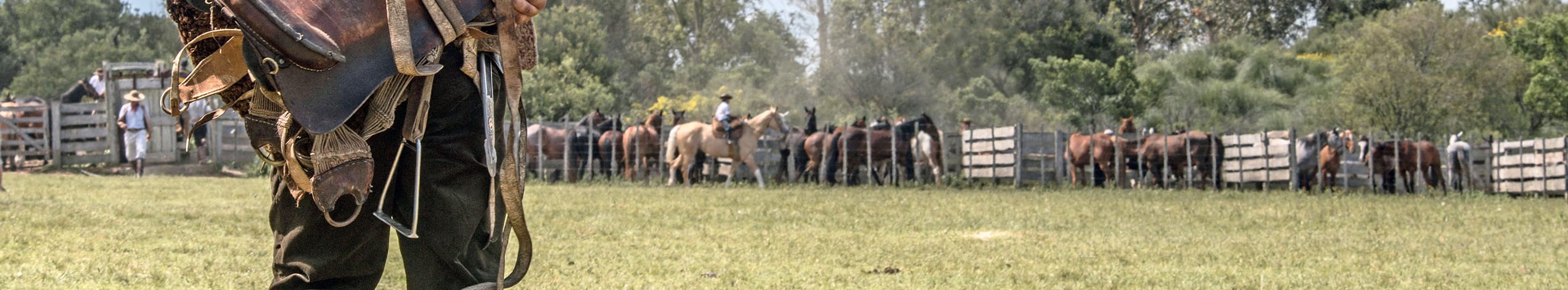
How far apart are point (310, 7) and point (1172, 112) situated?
149 feet

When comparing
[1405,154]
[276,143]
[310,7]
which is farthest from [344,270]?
[1405,154]

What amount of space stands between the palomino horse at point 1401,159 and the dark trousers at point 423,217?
77.4 feet

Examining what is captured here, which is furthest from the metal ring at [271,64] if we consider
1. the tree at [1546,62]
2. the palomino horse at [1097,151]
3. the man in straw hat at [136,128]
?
the tree at [1546,62]

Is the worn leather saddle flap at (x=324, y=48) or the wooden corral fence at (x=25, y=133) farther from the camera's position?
the wooden corral fence at (x=25, y=133)

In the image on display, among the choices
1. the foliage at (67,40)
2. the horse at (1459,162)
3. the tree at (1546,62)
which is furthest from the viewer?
the foliage at (67,40)

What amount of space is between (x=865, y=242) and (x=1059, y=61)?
36.7 metres

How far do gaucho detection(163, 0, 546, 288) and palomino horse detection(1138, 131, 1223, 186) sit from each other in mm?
21861

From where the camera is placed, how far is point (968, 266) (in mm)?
7848

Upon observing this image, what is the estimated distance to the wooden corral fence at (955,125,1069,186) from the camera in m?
23.9

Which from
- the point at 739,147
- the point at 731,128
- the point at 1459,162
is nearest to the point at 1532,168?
the point at 1459,162

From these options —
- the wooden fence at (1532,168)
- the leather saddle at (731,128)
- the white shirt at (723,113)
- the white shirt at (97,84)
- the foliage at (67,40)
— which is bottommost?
the wooden fence at (1532,168)

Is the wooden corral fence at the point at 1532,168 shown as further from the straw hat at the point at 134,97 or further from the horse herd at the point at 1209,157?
the straw hat at the point at 134,97

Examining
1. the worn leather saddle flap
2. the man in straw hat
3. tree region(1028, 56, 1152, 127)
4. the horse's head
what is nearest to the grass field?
the worn leather saddle flap

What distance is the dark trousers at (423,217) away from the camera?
3414mm
